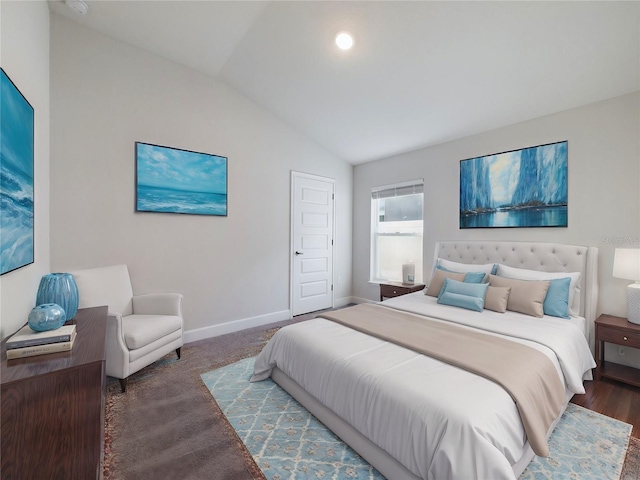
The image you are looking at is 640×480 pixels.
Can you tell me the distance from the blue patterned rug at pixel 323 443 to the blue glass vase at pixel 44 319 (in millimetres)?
1210

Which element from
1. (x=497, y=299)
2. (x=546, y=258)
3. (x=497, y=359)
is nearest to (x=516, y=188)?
(x=546, y=258)

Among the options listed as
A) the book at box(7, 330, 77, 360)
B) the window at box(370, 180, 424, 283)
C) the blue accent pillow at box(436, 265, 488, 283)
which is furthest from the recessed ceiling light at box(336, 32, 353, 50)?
the book at box(7, 330, 77, 360)

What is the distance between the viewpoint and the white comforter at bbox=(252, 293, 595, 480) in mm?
1180

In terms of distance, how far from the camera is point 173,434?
182 centimetres

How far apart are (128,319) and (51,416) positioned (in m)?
1.58

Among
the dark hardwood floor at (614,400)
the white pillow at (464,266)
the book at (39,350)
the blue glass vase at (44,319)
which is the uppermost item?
the white pillow at (464,266)

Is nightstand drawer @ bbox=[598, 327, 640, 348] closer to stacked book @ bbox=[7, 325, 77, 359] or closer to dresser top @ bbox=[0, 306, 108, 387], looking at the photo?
dresser top @ bbox=[0, 306, 108, 387]

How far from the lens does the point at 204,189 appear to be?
338cm

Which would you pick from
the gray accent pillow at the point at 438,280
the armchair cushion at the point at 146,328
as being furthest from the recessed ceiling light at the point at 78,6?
the gray accent pillow at the point at 438,280

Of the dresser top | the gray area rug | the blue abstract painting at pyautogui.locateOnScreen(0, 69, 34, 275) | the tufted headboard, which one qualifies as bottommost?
the gray area rug

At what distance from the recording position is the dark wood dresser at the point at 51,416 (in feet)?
3.60

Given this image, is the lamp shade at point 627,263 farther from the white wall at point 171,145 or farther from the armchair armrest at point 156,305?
the armchair armrest at point 156,305

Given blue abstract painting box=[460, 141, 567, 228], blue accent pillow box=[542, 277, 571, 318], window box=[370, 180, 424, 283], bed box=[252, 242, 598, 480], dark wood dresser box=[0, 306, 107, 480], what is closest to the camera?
dark wood dresser box=[0, 306, 107, 480]

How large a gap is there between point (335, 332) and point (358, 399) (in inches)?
25.7
